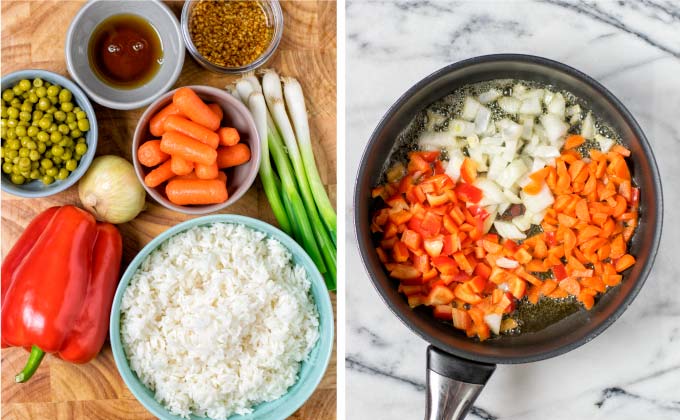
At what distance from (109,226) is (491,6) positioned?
3.41 ft

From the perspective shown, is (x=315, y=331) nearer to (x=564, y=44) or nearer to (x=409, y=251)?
(x=409, y=251)

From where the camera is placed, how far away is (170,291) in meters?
1.82

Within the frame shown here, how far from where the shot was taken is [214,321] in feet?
5.85

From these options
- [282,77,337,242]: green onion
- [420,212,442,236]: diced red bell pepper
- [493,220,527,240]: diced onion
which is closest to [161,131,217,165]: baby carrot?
[282,77,337,242]: green onion

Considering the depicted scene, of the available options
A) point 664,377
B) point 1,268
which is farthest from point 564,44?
point 1,268

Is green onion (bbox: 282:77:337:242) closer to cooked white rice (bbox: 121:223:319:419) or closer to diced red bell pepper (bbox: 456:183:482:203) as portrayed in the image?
cooked white rice (bbox: 121:223:319:419)

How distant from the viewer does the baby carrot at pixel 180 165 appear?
1.80 meters

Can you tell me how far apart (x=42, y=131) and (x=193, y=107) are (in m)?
0.38

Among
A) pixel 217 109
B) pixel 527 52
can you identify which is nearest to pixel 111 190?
pixel 217 109

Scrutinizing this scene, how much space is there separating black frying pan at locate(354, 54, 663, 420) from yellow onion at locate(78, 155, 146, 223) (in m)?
0.67

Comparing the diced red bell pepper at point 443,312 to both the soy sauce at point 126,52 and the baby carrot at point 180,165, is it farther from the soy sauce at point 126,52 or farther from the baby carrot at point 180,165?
the soy sauce at point 126,52

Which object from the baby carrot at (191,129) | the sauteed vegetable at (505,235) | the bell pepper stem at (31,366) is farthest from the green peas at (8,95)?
the sauteed vegetable at (505,235)

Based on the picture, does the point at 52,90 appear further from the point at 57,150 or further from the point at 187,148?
the point at 187,148

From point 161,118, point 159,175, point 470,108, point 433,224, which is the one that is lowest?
point 159,175
